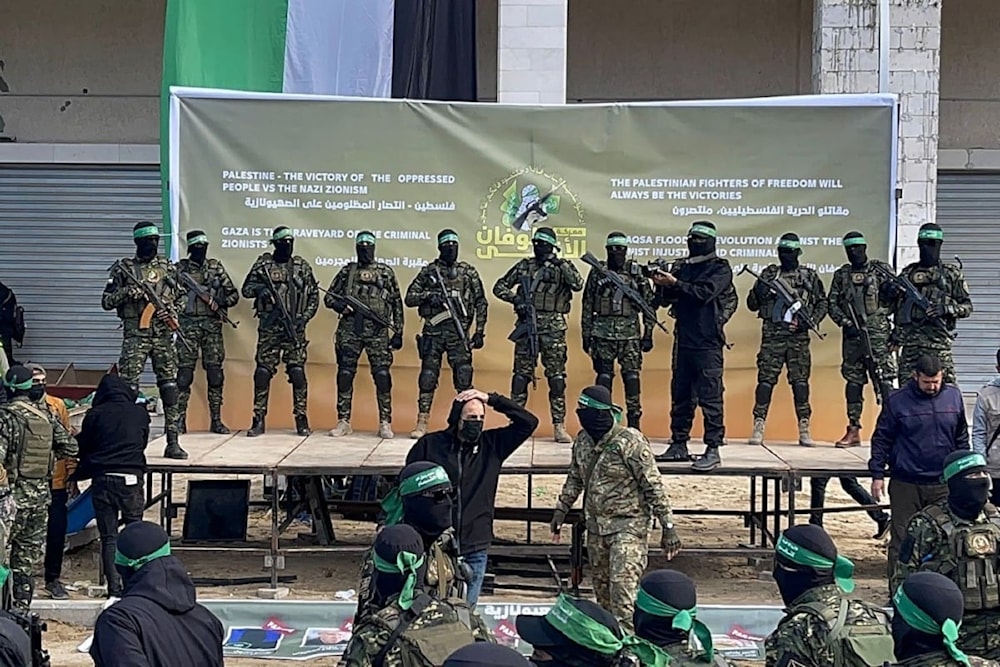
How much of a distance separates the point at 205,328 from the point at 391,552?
7850mm

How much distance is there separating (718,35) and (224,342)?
10.6 meters

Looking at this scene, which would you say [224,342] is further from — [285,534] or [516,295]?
[516,295]

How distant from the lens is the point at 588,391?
7.63m

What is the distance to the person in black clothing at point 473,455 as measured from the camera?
723 centimetres

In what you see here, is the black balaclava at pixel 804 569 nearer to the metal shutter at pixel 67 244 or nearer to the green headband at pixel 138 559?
the green headband at pixel 138 559

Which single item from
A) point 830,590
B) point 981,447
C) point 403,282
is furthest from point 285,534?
point 830,590

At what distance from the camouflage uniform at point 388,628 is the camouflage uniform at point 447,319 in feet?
22.9

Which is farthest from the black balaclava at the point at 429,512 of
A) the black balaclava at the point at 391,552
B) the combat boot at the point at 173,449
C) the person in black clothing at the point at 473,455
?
the combat boot at the point at 173,449

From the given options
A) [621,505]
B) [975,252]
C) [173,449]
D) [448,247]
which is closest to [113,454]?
[173,449]

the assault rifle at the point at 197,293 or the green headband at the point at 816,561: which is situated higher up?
the assault rifle at the point at 197,293

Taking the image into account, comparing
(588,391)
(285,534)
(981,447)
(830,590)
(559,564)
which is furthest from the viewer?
(285,534)

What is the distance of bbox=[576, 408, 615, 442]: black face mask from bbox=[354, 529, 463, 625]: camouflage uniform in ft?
7.62

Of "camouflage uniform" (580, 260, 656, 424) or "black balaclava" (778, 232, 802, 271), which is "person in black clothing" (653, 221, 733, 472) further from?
"black balaclava" (778, 232, 802, 271)

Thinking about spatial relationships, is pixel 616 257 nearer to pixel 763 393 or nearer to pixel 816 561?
pixel 763 393
